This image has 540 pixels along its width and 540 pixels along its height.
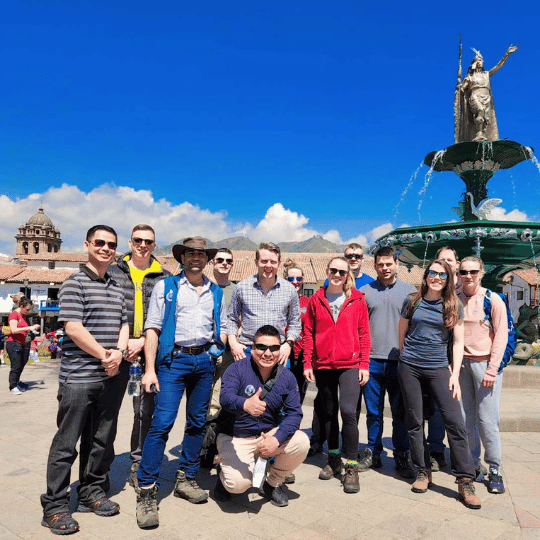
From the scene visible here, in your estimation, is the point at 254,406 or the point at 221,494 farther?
the point at 221,494

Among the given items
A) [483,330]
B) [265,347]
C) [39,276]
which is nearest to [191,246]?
[265,347]

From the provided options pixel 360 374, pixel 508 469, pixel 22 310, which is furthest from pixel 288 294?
pixel 22 310

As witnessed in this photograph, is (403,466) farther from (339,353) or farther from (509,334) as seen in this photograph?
(509,334)

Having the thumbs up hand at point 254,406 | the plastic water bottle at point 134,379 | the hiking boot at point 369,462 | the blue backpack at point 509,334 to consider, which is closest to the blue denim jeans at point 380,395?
the hiking boot at point 369,462

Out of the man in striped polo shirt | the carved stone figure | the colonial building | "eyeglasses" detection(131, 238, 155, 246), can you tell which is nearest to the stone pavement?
the man in striped polo shirt

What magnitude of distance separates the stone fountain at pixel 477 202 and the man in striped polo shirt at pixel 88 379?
5138 millimetres

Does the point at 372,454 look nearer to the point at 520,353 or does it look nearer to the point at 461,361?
the point at 461,361

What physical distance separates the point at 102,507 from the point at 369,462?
7.46 ft

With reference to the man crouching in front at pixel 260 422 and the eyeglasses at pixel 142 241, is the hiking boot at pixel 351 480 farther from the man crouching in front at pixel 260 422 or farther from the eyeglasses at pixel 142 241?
the eyeglasses at pixel 142 241

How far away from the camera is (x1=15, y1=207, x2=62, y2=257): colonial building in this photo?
76188 millimetres

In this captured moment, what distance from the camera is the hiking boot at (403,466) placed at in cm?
398

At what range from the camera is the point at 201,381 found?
139 inches

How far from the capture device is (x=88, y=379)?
10.3 ft

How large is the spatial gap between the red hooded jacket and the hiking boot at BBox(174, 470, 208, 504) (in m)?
1.25
